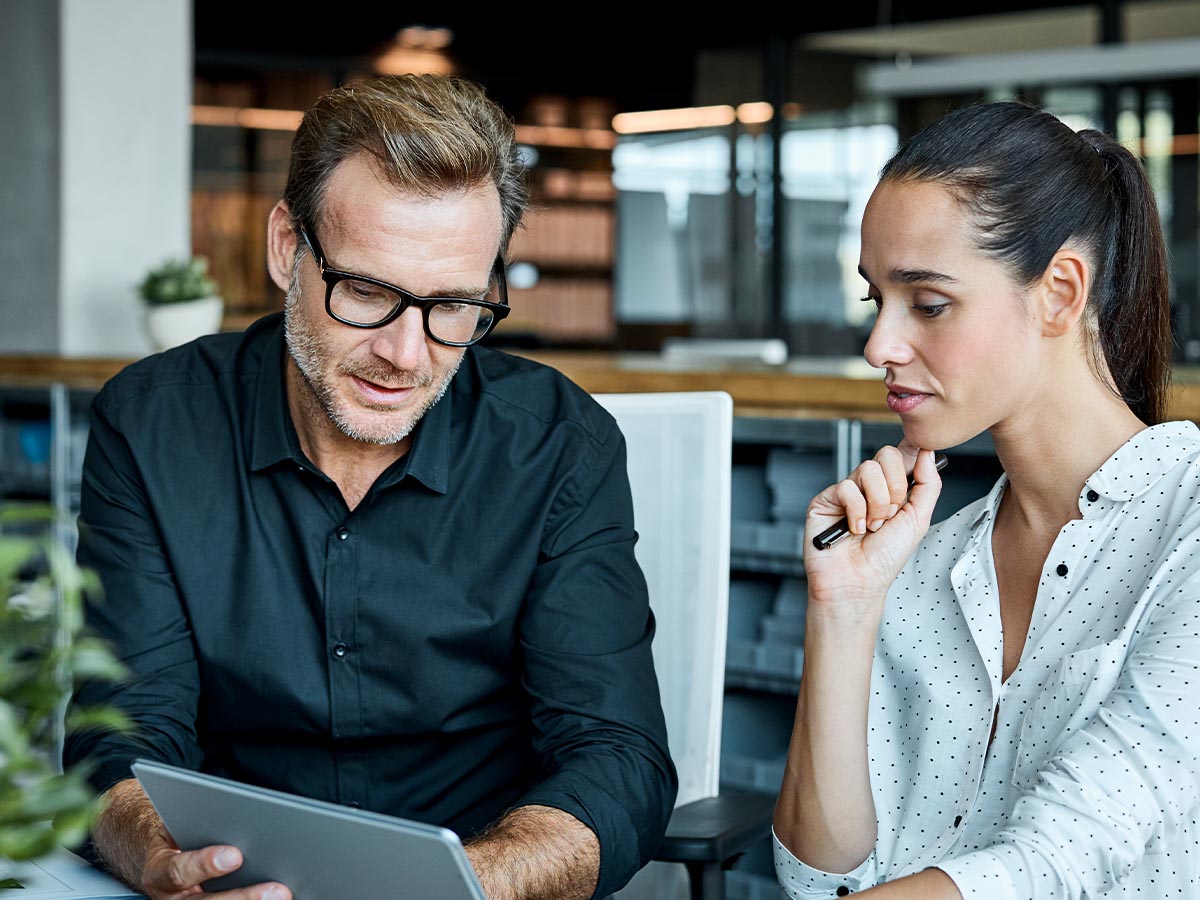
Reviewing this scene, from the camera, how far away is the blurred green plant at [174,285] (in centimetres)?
386

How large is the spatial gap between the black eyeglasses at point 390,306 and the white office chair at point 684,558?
0.99 feet

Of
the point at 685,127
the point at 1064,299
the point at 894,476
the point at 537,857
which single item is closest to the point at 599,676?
the point at 537,857

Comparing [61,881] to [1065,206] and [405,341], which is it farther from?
[1065,206]

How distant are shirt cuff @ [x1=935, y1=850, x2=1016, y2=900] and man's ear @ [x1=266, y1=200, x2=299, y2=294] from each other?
0.94 metres

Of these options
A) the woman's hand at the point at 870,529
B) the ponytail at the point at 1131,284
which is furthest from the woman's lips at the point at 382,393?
the ponytail at the point at 1131,284

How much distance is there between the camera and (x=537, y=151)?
8328 millimetres

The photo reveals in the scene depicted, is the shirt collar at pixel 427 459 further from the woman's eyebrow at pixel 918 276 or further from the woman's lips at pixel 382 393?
the woman's eyebrow at pixel 918 276

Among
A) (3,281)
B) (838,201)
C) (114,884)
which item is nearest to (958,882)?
(114,884)

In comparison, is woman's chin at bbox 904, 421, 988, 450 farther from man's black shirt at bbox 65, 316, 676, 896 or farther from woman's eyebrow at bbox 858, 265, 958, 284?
man's black shirt at bbox 65, 316, 676, 896

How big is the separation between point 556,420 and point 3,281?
339cm

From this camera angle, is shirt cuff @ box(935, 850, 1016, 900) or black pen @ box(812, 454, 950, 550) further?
black pen @ box(812, 454, 950, 550)

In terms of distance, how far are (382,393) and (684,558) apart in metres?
0.44

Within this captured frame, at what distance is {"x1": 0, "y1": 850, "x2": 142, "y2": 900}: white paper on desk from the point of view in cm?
109

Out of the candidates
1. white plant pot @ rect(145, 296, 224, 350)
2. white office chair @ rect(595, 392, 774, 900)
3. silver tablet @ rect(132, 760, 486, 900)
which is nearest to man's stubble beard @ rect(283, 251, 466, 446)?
white office chair @ rect(595, 392, 774, 900)
